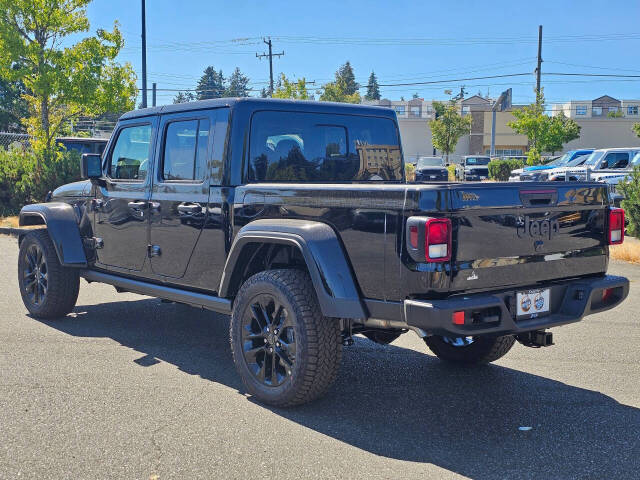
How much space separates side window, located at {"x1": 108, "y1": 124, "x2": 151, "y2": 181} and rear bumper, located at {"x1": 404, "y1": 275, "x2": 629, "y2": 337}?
298cm

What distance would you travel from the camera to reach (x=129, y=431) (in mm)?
4105

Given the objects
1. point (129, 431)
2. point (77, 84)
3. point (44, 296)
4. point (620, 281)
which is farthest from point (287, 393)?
point (77, 84)

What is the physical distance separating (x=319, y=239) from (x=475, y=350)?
1.89 metres

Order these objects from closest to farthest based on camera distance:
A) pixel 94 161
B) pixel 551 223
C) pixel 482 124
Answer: pixel 551 223
pixel 94 161
pixel 482 124

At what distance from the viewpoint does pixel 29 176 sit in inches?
646

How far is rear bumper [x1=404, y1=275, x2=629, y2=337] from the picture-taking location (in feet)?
12.4

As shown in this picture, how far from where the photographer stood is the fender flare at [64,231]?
6.50 meters

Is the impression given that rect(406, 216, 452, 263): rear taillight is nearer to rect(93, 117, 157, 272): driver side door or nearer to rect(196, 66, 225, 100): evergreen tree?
rect(93, 117, 157, 272): driver side door

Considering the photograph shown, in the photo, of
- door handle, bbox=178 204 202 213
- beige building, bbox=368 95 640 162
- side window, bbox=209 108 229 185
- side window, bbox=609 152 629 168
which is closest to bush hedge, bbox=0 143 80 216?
door handle, bbox=178 204 202 213

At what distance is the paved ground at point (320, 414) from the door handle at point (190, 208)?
118 cm

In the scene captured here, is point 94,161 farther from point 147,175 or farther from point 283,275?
point 283,275

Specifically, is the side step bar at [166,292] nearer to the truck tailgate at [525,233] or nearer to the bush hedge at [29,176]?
the truck tailgate at [525,233]

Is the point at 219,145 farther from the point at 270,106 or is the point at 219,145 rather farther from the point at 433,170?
the point at 433,170

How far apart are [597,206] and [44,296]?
16.1ft
